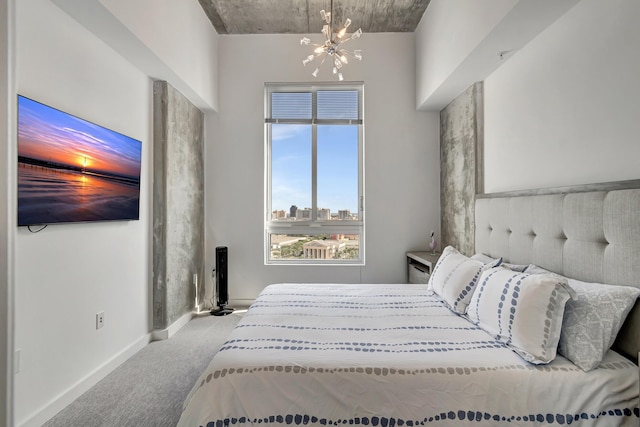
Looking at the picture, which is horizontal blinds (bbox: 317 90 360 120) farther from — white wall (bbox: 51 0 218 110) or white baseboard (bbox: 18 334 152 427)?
white baseboard (bbox: 18 334 152 427)

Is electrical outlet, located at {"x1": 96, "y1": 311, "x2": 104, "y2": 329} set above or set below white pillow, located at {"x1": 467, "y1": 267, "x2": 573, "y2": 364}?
below

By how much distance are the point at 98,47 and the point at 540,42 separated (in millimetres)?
3040

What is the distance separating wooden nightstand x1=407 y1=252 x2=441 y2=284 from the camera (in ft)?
11.0

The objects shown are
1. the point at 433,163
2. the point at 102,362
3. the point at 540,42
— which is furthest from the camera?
the point at 433,163

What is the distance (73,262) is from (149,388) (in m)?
0.98

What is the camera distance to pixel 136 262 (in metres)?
2.85

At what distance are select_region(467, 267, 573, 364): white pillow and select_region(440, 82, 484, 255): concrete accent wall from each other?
1477mm

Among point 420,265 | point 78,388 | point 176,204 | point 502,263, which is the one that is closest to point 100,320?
point 78,388

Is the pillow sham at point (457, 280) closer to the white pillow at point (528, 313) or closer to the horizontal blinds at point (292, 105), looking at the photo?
the white pillow at point (528, 313)

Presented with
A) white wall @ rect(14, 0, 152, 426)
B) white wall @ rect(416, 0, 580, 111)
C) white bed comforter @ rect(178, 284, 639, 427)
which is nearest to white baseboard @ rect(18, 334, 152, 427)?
white wall @ rect(14, 0, 152, 426)

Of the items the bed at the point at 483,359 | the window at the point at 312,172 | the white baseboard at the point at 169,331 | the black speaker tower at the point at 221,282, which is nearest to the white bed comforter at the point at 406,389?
the bed at the point at 483,359

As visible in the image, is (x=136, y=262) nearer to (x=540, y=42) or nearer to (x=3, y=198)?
(x=3, y=198)

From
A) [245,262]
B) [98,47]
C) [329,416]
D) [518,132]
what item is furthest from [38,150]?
[518,132]

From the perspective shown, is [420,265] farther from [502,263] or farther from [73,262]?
[73,262]
